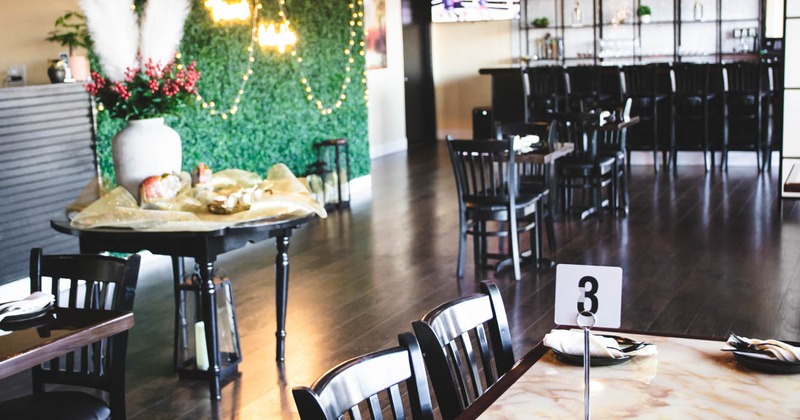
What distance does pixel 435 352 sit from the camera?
7.44 ft

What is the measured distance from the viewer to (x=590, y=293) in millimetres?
1982

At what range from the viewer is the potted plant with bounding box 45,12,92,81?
6.54 m

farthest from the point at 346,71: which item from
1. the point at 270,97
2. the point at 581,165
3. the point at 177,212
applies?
the point at 177,212

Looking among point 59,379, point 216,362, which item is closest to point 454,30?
point 216,362

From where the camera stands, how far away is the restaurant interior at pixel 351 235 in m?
2.29

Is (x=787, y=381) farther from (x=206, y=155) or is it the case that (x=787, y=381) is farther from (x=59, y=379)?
(x=206, y=155)

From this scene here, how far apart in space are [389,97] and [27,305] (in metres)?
11.0

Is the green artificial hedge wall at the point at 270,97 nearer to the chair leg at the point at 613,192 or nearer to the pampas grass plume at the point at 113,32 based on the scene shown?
the pampas grass plume at the point at 113,32

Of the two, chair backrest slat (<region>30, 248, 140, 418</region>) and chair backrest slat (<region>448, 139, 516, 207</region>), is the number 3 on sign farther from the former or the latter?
chair backrest slat (<region>448, 139, 516, 207</region>)

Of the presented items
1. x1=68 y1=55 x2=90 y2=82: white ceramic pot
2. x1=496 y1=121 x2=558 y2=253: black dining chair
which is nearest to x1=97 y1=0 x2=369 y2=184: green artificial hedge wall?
x1=68 y1=55 x2=90 y2=82: white ceramic pot

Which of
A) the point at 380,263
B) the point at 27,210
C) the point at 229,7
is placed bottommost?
the point at 380,263

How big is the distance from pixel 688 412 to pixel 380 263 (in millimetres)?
4986

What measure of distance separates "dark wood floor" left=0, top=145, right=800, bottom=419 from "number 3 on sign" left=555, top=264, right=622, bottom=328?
233 centimetres

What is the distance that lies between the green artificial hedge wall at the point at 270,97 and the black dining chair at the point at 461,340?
4.89 metres
